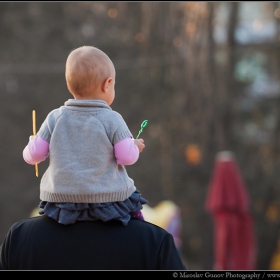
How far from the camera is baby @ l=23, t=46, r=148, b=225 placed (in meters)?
1.45

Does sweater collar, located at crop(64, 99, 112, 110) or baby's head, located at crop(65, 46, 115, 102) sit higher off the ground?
baby's head, located at crop(65, 46, 115, 102)

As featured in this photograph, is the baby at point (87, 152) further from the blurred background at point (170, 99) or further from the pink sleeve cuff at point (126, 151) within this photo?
the blurred background at point (170, 99)

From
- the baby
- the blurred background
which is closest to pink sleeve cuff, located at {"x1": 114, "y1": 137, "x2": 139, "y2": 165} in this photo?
the baby

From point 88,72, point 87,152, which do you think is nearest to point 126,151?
point 87,152

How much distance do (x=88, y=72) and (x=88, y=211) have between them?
363 millimetres

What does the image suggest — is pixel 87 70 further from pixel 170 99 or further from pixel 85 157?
pixel 170 99

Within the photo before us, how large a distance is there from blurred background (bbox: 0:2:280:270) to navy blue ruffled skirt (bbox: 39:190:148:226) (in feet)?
22.2

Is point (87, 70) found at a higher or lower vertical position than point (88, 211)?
higher

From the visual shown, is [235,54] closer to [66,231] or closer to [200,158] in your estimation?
[200,158]

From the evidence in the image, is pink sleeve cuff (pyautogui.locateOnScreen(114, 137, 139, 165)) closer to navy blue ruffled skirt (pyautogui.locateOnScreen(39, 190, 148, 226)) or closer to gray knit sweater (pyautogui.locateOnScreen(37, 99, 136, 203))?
gray knit sweater (pyautogui.locateOnScreen(37, 99, 136, 203))

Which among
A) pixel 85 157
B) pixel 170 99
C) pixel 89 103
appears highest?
pixel 89 103

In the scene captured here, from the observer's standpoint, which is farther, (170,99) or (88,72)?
(170,99)

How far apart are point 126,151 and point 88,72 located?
234mm

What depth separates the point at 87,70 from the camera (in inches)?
58.6
